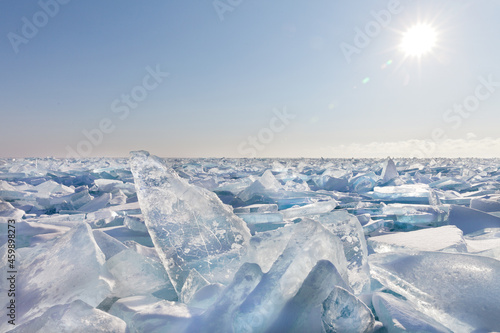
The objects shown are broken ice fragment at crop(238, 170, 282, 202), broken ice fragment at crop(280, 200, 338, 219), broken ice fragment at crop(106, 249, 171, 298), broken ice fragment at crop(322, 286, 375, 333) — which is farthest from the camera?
broken ice fragment at crop(238, 170, 282, 202)

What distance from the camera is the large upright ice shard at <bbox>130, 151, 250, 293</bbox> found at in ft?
4.86

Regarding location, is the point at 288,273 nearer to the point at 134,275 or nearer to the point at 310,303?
the point at 310,303

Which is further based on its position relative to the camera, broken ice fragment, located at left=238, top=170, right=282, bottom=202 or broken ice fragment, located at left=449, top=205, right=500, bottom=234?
broken ice fragment, located at left=238, top=170, right=282, bottom=202

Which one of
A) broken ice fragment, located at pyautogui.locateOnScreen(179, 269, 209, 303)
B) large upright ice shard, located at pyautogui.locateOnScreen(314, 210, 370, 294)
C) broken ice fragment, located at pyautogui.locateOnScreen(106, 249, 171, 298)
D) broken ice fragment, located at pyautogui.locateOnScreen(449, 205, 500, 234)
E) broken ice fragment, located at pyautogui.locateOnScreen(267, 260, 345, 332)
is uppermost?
broken ice fragment, located at pyautogui.locateOnScreen(449, 205, 500, 234)

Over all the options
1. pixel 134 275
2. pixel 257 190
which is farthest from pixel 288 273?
pixel 257 190

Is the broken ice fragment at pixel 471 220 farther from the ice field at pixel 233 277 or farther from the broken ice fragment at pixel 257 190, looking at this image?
the broken ice fragment at pixel 257 190

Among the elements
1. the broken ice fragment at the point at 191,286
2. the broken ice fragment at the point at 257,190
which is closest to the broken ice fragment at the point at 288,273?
the broken ice fragment at the point at 191,286

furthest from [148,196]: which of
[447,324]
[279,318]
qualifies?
[447,324]

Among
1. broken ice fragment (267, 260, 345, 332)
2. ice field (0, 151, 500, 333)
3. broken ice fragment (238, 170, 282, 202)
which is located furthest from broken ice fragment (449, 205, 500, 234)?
broken ice fragment (267, 260, 345, 332)

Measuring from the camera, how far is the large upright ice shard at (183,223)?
4.86 ft

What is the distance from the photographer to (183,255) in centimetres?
151

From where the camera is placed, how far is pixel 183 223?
160cm

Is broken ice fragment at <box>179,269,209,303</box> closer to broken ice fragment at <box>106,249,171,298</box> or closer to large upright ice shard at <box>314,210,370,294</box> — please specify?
broken ice fragment at <box>106,249,171,298</box>

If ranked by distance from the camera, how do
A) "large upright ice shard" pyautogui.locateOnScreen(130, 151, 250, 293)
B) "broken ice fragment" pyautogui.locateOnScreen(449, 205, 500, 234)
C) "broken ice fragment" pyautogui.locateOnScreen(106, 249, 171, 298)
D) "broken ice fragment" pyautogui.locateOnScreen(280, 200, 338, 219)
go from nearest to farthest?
"broken ice fragment" pyautogui.locateOnScreen(106, 249, 171, 298), "large upright ice shard" pyautogui.locateOnScreen(130, 151, 250, 293), "broken ice fragment" pyautogui.locateOnScreen(449, 205, 500, 234), "broken ice fragment" pyautogui.locateOnScreen(280, 200, 338, 219)
